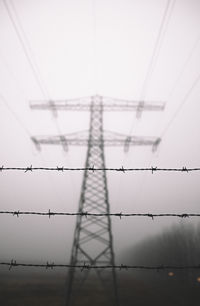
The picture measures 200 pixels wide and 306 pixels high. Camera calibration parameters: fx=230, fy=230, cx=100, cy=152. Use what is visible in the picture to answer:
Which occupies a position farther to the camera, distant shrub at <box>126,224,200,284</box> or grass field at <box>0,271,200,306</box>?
distant shrub at <box>126,224,200,284</box>

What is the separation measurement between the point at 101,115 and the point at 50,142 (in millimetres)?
3773

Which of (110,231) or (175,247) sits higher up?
(175,247)

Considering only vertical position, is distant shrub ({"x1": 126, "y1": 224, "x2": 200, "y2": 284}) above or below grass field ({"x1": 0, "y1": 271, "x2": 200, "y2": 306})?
above

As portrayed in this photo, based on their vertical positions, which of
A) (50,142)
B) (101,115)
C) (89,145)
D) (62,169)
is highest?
(101,115)

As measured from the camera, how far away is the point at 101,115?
49.9ft

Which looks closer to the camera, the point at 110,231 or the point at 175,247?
the point at 110,231

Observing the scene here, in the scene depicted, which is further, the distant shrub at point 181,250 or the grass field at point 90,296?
the distant shrub at point 181,250

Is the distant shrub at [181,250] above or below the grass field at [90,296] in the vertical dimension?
above

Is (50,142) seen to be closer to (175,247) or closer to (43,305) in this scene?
(43,305)

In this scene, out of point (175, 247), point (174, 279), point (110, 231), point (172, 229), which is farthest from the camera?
point (172, 229)

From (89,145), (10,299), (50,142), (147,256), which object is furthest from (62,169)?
(147,256)

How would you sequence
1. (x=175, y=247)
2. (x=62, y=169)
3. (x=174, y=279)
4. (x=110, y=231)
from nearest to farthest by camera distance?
(x=62, y=169) < (x=110, y=231) < (x=174, y=279) < (x=175, y=247)

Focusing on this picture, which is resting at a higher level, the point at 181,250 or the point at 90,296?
the point at 181,250

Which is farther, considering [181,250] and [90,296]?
[181,250]
